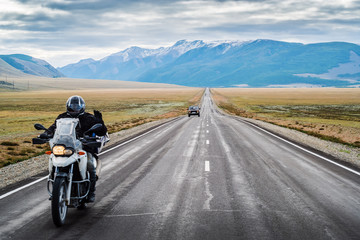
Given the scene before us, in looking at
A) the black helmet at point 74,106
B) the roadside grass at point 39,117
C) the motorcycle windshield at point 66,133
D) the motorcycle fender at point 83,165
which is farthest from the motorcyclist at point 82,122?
the roadside grass at point 39,117

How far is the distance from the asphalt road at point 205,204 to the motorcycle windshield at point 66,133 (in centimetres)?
148

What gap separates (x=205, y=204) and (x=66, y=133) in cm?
319

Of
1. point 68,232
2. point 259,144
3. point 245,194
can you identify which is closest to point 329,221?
point 245,194

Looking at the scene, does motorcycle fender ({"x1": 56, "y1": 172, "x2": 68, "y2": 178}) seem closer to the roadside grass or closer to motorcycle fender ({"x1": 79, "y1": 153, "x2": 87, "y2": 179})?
motorcycle fender ({"x1": 79, "y1": 153, "x2": 87, "y2": 179})

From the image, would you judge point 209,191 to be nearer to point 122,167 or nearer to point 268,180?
point 268,180

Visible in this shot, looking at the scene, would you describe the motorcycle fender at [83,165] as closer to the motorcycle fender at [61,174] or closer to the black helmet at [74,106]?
the motorcycle fender at [61,174]

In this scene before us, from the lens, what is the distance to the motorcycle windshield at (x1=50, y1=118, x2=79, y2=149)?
5766 mm

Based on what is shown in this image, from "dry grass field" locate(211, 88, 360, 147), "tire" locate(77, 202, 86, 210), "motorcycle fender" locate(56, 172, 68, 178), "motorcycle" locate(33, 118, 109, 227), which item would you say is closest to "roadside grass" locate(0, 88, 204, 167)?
"tire" locate(77, 202, 86, 210)

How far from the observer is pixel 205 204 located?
7211mm

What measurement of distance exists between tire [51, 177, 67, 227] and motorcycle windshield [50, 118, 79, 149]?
0.59m

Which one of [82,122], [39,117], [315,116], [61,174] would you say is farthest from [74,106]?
[315,116]

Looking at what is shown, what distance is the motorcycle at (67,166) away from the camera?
5.66 m

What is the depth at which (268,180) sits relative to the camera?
9398 millimetres

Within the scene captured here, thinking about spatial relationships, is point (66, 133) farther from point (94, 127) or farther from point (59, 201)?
point (59, 201)
